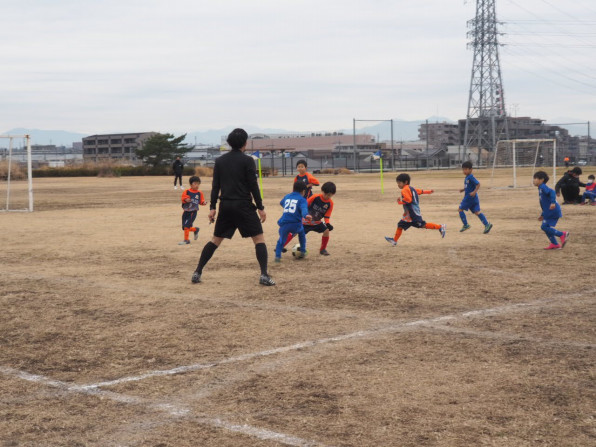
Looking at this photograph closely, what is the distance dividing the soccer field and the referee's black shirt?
4.06 feet

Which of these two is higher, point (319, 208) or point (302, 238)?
point (319, 208)

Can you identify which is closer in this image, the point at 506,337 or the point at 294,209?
the point at 506,337

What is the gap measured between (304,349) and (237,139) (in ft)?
12.2

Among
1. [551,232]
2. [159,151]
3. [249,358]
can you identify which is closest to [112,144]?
[159,151]

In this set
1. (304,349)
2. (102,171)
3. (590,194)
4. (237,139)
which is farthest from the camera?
(102,171)

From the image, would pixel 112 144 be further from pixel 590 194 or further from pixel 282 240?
pixel 282 240

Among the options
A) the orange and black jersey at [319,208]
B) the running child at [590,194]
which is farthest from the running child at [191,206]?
the running child at [590,194]

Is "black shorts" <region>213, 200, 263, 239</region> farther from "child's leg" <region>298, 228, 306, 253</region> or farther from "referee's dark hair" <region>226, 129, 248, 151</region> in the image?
"child's leg" <region>298, 228, 306, 253</region>

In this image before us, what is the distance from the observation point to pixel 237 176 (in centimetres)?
897

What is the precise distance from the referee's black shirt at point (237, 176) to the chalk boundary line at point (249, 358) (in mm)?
2924

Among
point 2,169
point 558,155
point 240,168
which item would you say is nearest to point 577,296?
point 240,168

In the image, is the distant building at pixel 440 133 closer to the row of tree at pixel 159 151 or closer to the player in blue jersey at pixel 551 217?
the row of tree at pixel 159 151

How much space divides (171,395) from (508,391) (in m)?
2.39

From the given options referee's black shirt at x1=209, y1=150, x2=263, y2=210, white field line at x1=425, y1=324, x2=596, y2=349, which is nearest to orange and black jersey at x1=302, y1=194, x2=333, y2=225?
referee's black shirt at x1=209, y1=150, x2=263, y2=210
